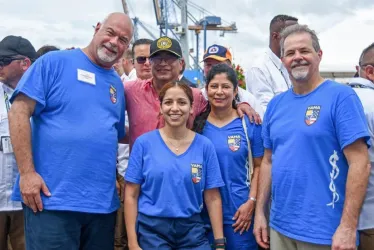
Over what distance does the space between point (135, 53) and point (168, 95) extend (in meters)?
2.09

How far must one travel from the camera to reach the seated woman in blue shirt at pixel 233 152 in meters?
3.45

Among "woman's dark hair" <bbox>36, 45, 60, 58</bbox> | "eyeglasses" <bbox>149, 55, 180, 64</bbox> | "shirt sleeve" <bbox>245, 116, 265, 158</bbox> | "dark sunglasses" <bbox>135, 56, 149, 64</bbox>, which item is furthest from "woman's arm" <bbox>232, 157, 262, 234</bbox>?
"woman's dark hair" <bbox>36, 45, 60, 58</bbox>

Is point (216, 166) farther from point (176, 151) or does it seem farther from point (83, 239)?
point (83, 239)

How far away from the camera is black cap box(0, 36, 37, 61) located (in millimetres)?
3939

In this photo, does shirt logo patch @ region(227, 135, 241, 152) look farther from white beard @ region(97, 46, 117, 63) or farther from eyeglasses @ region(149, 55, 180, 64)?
white beard @ region(97, 46, 117, 63)

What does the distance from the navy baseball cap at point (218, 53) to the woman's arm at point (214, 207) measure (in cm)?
177

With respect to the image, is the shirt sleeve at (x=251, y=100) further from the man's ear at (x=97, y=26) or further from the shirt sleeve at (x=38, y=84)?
the shirt sleeve at (x=38, y=84)

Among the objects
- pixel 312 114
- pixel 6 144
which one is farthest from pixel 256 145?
pixel 6 144

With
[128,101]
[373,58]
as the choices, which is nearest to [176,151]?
[128,101]

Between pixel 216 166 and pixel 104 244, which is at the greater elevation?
pixel 216 166

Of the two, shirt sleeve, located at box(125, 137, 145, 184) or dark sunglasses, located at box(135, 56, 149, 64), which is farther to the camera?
dark sunglasses, located at box(135, 56, 149, 64)

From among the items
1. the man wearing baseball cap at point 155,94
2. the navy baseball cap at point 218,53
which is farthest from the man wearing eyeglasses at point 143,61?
the man wearing baseball cap at point 155,94

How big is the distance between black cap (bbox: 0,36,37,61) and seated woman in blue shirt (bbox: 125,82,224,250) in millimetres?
1614

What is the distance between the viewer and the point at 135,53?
5.25 meters
